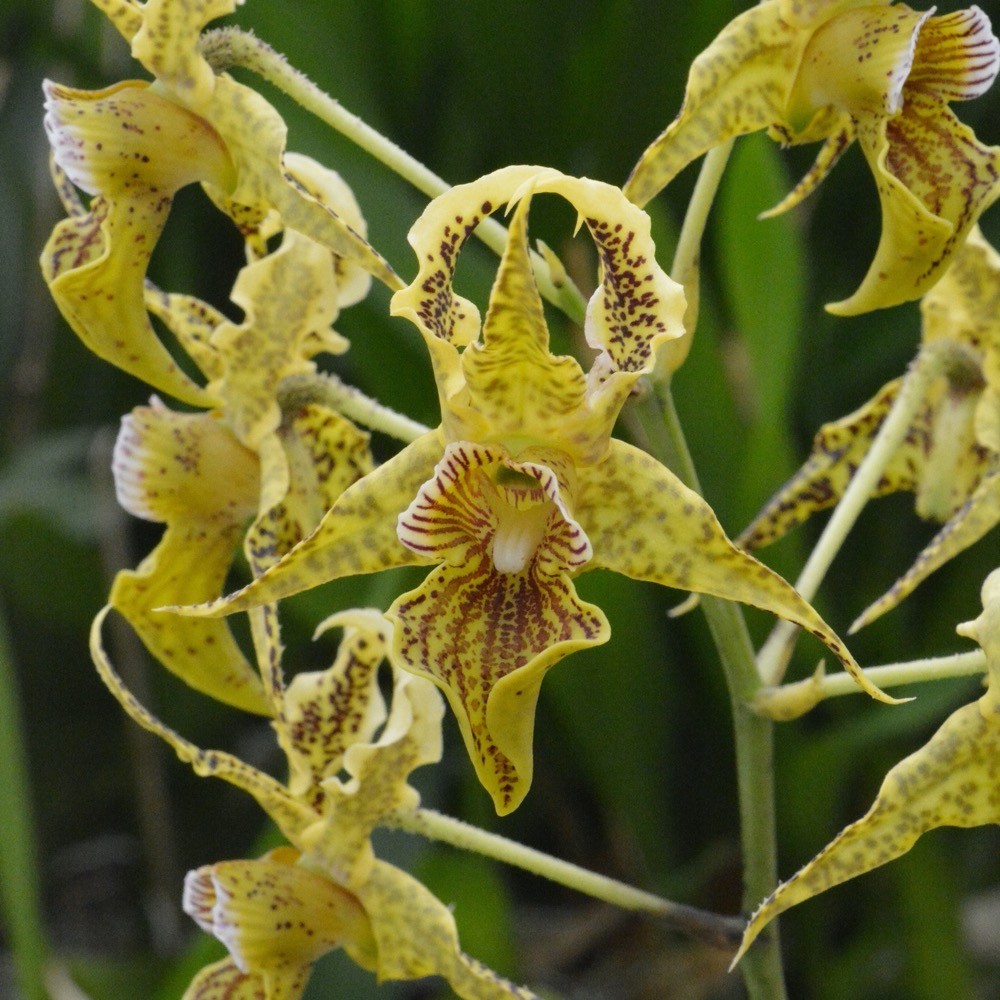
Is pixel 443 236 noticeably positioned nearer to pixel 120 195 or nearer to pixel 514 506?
pixel 514 506

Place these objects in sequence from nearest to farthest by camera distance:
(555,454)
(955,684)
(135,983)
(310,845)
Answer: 1. (555,454)
2. (310,845)
3. (955,684)
4. (135,983)

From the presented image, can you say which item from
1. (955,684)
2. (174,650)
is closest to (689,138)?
(174,650)

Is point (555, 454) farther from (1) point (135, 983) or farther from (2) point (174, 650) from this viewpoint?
(1) point (135, 983)

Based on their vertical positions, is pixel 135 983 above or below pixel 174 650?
below

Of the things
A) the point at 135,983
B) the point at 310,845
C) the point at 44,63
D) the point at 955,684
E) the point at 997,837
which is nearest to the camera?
the point at 310,845

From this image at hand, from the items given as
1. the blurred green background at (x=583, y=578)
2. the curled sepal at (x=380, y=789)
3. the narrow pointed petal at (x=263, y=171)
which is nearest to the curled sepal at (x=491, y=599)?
the narrow pointed petal at (x=263, y=171)

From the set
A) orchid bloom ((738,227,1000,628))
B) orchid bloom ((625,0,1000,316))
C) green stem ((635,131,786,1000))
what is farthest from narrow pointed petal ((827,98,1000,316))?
orchid bloom ((738,227,1000,628))

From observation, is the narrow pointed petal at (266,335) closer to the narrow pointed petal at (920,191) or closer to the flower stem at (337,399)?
the flower stem at (337,399)
